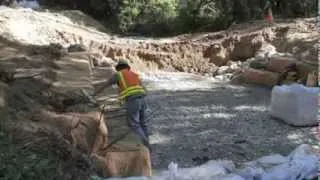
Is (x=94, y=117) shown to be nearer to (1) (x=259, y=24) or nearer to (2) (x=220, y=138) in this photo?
(2) (x=220, y=138)

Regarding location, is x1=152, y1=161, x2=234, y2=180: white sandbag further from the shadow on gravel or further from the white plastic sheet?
the shadow on gravel

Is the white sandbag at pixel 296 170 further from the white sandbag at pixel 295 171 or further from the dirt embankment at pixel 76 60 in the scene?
the dirt embankment at pixel 76 60

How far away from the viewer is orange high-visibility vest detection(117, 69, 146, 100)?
26.5 feet

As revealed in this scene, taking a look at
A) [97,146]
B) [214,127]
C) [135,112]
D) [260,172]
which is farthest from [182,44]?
[260,172]

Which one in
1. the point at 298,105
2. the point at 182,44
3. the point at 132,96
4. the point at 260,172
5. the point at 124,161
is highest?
the point at 132,96

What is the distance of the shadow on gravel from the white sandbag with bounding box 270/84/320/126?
0.57ft

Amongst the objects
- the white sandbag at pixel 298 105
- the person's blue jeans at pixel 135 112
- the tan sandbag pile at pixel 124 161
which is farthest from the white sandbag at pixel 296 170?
the white sandbag at pixel 298 105

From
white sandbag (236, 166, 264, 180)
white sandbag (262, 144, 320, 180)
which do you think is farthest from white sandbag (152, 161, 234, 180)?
white sandbag (262, 144, 320, 180)

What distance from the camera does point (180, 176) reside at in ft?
17.9

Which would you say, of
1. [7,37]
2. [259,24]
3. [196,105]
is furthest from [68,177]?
[259,24]

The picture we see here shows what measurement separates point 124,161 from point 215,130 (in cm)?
427

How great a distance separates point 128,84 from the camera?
8.12 metres

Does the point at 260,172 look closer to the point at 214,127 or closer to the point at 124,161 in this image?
the point at 124,161

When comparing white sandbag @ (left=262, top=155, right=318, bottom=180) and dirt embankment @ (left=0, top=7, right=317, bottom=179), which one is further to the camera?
dirt embankment @ (left=0, top=7, right=317, bottom=179)
